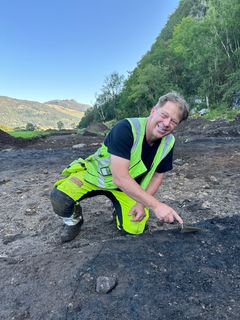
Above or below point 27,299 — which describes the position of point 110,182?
above

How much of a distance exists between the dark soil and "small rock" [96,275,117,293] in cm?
5

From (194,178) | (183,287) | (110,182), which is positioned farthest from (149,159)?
(194,178)

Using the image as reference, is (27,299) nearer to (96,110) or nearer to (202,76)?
(202,76)

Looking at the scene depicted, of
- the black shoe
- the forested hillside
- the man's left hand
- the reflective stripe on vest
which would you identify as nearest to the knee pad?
the black shoe

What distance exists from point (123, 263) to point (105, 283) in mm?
333

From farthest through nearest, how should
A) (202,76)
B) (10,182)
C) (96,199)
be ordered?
(202,76), (10,182), (96,199)

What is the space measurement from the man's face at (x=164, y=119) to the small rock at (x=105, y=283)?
1284mm

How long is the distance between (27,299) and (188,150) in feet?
21.3

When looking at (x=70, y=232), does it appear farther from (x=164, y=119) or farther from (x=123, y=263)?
(x=164, y=119)

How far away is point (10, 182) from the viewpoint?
6.11m

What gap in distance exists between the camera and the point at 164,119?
2756 millimetres

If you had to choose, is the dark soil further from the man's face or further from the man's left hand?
the man's face

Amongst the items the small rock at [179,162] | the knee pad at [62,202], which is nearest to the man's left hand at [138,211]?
the knee pad at [62,202]

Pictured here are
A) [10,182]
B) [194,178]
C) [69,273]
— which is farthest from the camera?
[10,182]
